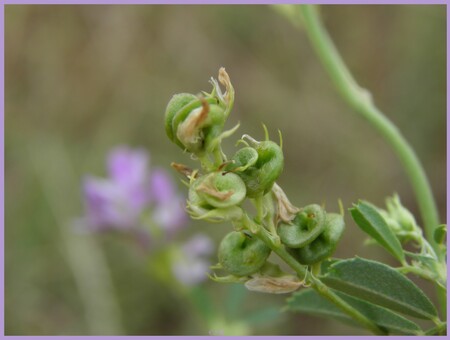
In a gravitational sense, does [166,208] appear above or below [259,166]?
above

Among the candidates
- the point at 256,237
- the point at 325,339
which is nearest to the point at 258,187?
the point at 256,237

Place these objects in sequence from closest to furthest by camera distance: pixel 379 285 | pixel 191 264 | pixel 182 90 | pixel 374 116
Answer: pixel 379 285 → pixel 374 116 → pixel 191 264 → pixel 182 90

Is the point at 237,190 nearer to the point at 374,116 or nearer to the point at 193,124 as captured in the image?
the point at 193,124

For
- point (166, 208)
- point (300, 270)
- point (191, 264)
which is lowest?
point (300, 270)

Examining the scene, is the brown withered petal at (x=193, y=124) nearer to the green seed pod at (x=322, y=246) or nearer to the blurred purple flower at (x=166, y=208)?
the green seed pod at (x=322, y=246)

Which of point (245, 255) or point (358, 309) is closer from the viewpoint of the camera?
point (245, 255)

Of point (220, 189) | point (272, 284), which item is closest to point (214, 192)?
point (220, 189)

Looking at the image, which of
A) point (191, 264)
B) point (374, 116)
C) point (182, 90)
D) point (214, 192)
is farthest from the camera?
point (182, 90)

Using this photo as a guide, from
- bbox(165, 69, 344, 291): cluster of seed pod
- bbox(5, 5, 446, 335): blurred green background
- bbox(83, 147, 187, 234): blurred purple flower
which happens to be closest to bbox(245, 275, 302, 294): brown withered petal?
bbox(165, 69, 344, 291): cluster of seed pod
